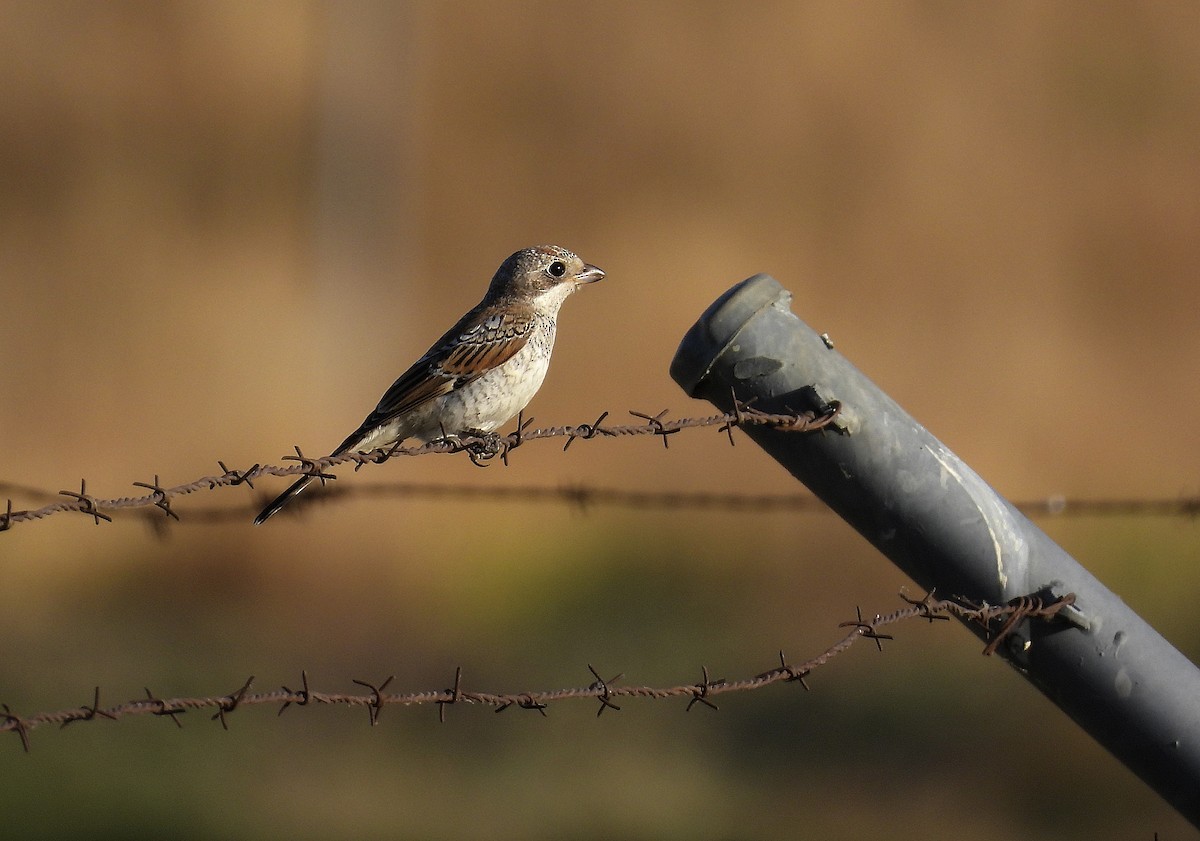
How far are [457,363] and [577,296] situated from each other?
357 inches

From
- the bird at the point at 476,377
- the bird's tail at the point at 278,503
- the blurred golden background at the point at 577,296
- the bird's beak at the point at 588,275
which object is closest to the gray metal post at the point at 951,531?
the bird's tail at the point at 278,503

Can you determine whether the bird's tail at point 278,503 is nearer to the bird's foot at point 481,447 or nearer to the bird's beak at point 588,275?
the bird's foot at point 481,447

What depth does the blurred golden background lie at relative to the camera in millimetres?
12242

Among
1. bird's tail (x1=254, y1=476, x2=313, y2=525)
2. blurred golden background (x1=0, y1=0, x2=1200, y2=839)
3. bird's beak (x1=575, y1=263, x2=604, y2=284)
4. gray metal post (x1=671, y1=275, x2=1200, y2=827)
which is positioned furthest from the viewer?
blurred golden background (x1=0, y1=0, x2=1200, y2=839)

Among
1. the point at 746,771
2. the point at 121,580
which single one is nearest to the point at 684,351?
the point at 746,771

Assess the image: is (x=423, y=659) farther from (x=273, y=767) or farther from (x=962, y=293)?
(x=962, y=293)

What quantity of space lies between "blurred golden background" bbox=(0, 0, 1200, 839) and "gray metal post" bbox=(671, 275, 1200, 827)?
713 cm

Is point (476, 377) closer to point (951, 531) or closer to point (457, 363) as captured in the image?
point (457, 363)

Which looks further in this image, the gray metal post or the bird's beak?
the bird's beak

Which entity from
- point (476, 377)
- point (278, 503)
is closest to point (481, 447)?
point (476, 377)

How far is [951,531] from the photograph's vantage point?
3.19 m

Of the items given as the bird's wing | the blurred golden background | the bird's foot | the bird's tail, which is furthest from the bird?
the blurred golden background

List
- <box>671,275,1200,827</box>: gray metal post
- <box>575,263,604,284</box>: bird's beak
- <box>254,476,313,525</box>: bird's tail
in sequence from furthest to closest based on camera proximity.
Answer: <box>575,263,604,284</box>: bird's beak → <box>254,476,313,525</box>: bird's tail → <box>671,275,1200,827</box>: gray metal post

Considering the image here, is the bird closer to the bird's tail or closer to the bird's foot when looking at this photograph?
the bird's foot
